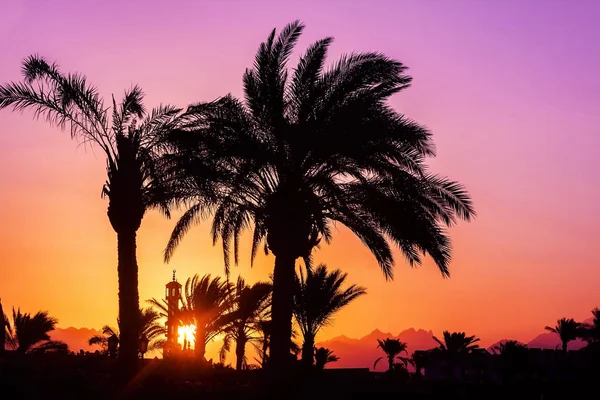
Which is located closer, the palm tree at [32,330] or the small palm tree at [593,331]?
the palm tree at [32,330]

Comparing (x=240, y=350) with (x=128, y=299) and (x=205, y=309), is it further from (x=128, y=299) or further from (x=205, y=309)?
(x=128, y=299)

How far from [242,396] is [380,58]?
897 centimetres

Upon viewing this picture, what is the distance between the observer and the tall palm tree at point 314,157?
20.2 meters

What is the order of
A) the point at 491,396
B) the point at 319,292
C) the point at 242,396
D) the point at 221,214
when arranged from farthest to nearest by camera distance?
1. the point at 319,292
2. the point at 491,396
3. the point at 221,214
4. the point at 242,396

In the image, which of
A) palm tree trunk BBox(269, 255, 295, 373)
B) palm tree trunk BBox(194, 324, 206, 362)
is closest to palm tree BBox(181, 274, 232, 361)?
palm tree trunk BBox(194, 324, 206, 362)

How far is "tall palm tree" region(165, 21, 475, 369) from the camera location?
20219 mm

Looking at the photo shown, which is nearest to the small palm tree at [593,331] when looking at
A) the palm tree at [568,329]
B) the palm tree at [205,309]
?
the palm tree at [568,329]

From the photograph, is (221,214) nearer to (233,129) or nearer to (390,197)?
(233,129)

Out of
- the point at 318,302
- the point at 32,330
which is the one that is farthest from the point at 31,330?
the point at 318,302

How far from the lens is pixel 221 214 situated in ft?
76.2

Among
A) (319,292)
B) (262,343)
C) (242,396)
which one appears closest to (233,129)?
(242,396)

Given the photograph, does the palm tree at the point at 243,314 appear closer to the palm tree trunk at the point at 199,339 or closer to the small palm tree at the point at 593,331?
the palm tree trunk at the point at 199,339

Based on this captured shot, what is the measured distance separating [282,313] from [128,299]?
390cm

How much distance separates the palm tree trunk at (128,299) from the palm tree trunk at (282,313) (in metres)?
3.48
